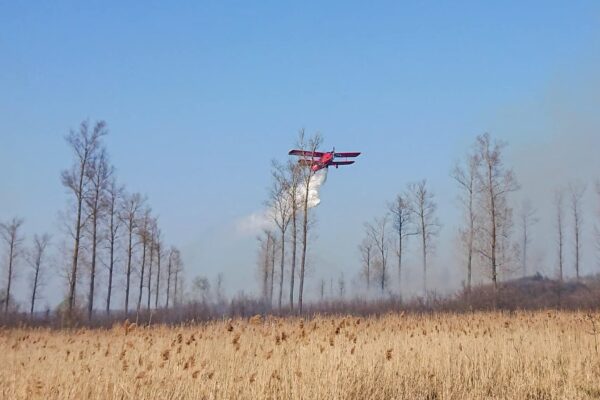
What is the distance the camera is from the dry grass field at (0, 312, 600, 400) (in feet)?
22.4

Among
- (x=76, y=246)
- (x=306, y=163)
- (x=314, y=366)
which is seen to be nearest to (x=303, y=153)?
(x=306, y=163)

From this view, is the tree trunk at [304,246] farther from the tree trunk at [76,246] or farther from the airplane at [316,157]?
the tree trunk at [76,246]

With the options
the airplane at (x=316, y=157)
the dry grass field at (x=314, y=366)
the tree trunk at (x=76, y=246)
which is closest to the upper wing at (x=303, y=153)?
the airplane at (x=316, y=157)

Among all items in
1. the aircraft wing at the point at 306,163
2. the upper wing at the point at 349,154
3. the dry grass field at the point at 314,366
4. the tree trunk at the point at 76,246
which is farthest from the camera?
the upper wing at the point at 349,154

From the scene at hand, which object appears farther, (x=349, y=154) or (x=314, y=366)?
(x=349, y=154)

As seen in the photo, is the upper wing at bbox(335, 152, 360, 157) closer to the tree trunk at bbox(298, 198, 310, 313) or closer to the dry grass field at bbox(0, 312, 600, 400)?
the tree trunk at bbox(298, 198, 310, 313)

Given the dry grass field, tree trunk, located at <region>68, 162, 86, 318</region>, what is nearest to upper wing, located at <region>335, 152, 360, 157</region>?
tree trunk, located at <region>68, 162, 86, 318</region>

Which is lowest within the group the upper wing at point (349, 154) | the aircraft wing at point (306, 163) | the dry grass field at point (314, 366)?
the dry grass field at point (314, 366)

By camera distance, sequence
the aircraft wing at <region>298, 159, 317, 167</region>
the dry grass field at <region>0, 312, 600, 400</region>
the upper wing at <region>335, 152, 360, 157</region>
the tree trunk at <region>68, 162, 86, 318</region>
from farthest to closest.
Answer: the upper wing at <region>335, 152, 360, 157</region> → the aircraft wing at <region>298, 159, 317, 167</region> → the tree trunk at <region>68, 162, 86, 318</region> → the dry grass field at <region>0, 312, 600, 400</region>

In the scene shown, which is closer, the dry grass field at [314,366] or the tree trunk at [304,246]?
the dry grass field at [314,366]

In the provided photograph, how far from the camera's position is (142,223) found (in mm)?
38812

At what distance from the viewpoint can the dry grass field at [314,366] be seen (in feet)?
22.4

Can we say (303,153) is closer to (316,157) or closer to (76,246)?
(316,157)

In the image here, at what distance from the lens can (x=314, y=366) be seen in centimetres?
796
